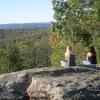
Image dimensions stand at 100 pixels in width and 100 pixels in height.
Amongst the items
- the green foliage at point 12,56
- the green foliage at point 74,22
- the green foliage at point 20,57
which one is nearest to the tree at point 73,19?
the green foliage at point 74,22

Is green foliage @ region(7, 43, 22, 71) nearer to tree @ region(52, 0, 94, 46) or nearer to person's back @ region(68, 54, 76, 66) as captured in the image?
tree @ region(52, 0, 94, 46)

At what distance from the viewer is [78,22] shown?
3341cm

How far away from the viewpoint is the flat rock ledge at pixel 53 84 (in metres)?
7.02

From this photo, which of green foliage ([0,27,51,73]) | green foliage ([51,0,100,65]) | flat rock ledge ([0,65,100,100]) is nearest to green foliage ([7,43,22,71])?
green foliage ([0,27,51,73])

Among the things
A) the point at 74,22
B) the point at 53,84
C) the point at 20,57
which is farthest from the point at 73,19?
the point at 20,57

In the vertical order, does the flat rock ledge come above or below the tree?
above

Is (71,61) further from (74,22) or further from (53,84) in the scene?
(74,22)

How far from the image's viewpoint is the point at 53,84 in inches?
289

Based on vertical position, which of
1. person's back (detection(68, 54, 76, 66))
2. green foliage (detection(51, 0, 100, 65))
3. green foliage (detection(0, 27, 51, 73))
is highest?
person's back (detection(68, 54, 76, 66))

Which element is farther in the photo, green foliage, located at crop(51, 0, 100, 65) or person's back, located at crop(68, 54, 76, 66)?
green foliage, located at crop(51, 0, 100, 65)

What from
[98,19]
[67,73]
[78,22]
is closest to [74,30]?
[78,22]

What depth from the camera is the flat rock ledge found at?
276 inches

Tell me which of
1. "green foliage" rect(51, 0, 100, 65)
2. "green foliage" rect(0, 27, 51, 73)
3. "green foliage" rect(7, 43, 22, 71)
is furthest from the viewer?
"green foliage" rect(0, 27, 51, 73)

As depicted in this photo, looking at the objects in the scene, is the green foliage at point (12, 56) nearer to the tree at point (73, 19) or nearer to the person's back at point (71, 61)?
the tree at point (73, 19)
